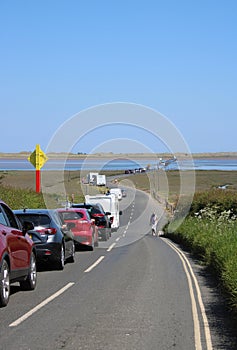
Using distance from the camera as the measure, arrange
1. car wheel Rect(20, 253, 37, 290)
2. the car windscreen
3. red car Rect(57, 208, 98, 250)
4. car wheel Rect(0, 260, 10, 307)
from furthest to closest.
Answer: red car Rect(57, 208, 98, 250) → the car windscreen → car wheel Rect(20, 253, 37, 290) → car wheel Rect(0, 260, 10, 307)

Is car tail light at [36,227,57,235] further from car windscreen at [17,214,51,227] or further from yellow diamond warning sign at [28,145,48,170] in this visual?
yellow diamond warning sign at [28,145,48,170]

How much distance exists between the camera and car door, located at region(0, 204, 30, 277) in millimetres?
12078

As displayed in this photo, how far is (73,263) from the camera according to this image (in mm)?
20375

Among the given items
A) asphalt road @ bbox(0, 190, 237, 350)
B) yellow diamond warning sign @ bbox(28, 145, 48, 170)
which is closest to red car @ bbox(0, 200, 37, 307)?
asphalt road @ bbox(0, 190, 237, 350)

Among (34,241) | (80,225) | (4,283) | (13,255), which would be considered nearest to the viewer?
(4,283)

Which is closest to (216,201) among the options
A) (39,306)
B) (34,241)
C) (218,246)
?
(218,246)

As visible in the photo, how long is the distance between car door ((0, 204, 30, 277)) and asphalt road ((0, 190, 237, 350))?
68cm

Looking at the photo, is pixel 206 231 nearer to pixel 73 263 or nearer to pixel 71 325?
pixel 73 263

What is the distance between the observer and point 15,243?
12.4 meters

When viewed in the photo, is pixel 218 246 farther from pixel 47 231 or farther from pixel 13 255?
pixel 13 255

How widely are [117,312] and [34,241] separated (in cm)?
674

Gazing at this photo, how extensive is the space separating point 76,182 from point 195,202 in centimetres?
4128

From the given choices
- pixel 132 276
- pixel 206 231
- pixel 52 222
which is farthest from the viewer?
pixel 206 231

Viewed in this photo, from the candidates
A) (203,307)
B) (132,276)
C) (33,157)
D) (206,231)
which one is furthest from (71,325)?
(33,157)
